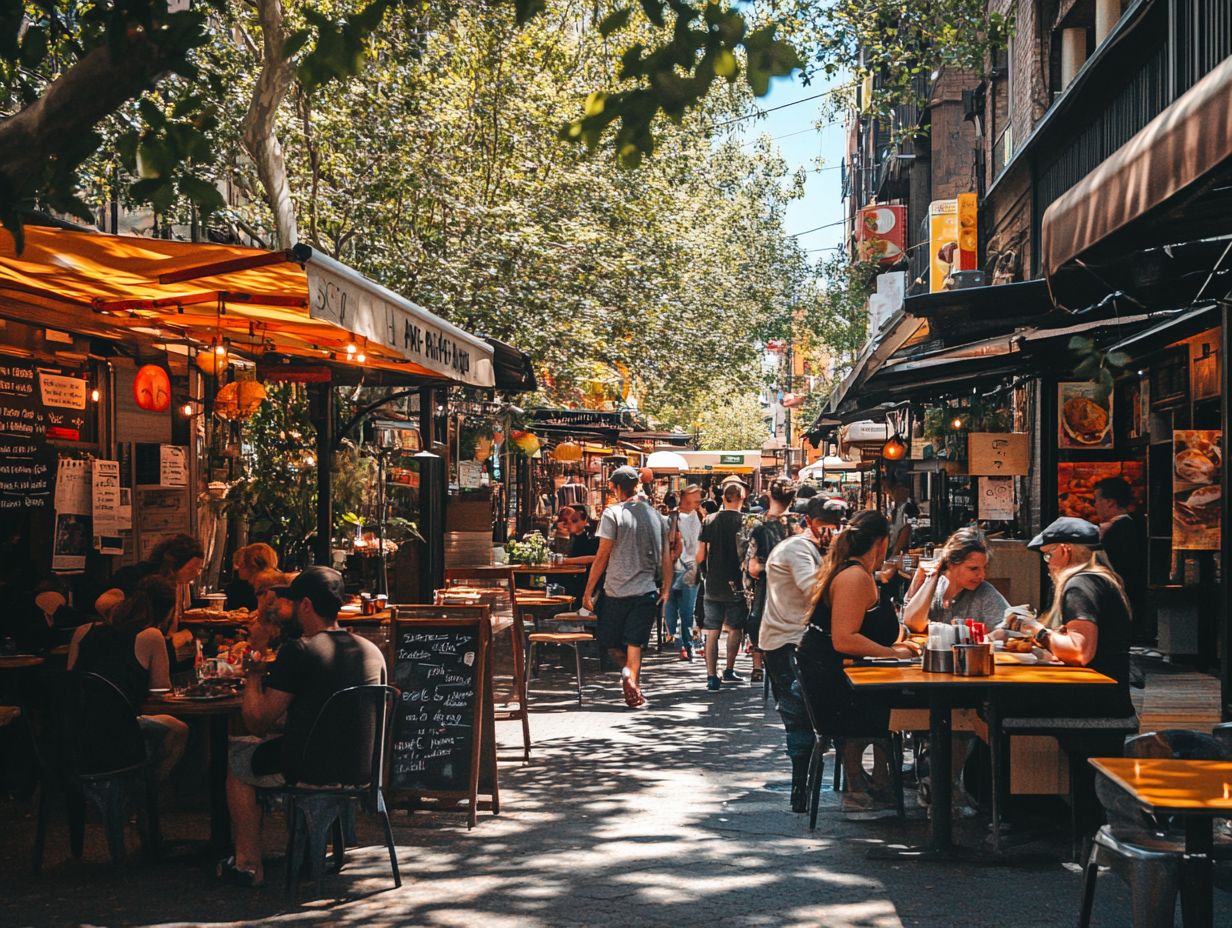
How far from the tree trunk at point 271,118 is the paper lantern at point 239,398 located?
2.69 m

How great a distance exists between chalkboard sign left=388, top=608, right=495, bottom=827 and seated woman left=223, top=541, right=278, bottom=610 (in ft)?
8.87

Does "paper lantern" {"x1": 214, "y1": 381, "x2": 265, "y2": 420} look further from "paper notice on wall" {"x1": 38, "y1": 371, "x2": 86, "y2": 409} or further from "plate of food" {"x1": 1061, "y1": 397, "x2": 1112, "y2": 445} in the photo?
"plate of food" {"x1": 1061, "y1": 397, "x2": 1112, "y2": 445}

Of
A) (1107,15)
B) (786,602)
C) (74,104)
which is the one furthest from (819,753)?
(1107,15)

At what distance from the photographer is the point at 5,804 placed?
8.85 m

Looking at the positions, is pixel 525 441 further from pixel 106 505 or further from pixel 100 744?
pixel 100 744

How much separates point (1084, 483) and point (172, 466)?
8406 mm

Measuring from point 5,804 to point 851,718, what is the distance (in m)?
5.14

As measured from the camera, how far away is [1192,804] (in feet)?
14.8

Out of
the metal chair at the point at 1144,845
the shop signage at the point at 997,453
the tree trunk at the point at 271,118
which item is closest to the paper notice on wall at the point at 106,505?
the tree trunk at the point at 271,118

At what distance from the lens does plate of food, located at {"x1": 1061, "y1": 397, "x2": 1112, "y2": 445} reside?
13.2 m

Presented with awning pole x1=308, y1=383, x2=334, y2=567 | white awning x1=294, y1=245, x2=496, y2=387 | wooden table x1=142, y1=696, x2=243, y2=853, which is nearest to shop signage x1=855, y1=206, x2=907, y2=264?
awning pole x1=308, y1=383, x2=334, y2=567

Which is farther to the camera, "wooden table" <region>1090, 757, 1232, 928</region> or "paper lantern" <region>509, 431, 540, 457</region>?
"paper lantern" <region>509, 431, 540, 457</region>

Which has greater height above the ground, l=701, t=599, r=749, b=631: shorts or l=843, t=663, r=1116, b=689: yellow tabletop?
l=843, t=663, r=1116, b=689: yellow tabletop

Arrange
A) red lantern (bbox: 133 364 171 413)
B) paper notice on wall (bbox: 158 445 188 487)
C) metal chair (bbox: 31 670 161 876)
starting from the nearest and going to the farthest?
metal chair (bbox: 31 670 161 876)
red lantern (bbox: 133 364 171 413)
paper notice on wall (bbox: 158 445 188 487)
